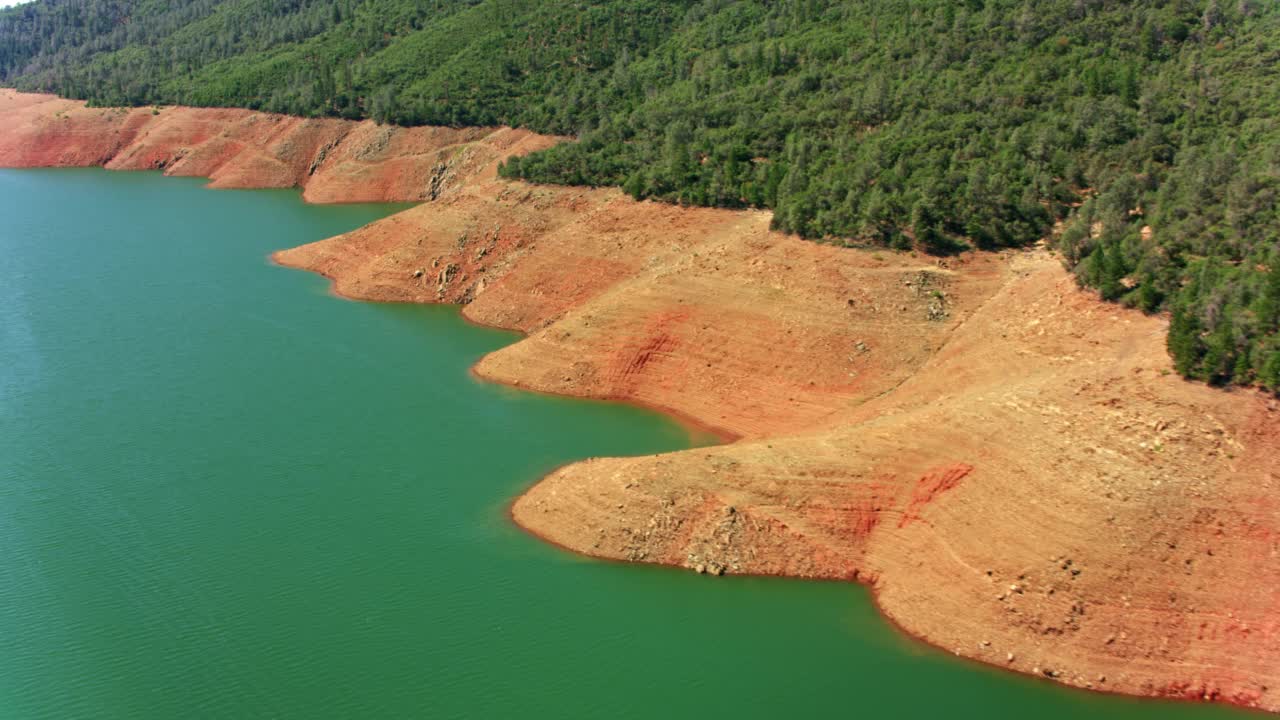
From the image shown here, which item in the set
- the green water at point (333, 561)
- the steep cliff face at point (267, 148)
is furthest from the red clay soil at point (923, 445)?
the steep cliff face at point (267, 148)

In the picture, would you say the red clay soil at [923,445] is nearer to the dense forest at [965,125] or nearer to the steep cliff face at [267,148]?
the dense forest at [965,125]

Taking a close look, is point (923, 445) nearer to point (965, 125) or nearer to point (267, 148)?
point (965, 125)

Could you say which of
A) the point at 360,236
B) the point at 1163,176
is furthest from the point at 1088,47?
the point at 360,236

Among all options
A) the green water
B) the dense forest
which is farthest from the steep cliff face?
the green water

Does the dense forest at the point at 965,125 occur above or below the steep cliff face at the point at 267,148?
above

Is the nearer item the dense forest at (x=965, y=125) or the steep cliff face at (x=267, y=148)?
the dense forest at (x=965, y=125)

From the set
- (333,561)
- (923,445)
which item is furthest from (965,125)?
(333,561)
